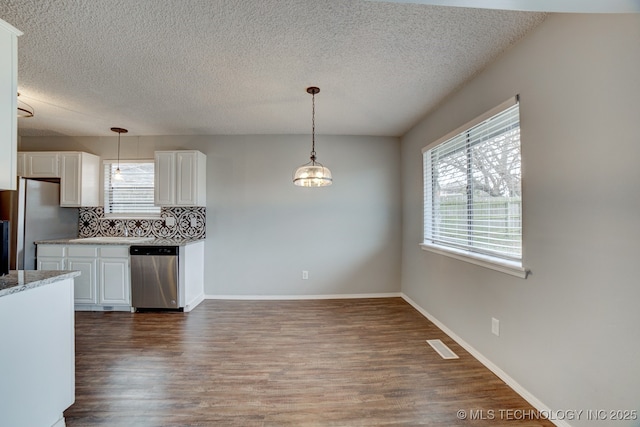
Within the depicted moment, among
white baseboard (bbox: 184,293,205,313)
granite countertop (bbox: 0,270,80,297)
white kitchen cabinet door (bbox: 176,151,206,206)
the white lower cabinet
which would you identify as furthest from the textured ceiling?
white baseboard (bbox: 184,293,205,313)

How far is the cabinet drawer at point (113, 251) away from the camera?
346cm

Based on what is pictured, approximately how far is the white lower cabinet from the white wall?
4163mm

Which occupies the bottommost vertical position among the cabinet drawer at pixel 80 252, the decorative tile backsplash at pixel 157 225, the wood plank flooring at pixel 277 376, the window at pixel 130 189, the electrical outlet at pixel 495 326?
the wood plank flooring at pixel 277 376

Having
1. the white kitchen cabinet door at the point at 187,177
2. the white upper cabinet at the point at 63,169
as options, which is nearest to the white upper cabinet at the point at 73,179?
the white upper cabinet at the point at 63,169

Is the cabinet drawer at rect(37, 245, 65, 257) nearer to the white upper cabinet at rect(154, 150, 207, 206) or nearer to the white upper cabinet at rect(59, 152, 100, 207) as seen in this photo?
the white upper cabinet at rect(59, 152, 100, 207)

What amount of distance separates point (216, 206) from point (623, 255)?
165 inches

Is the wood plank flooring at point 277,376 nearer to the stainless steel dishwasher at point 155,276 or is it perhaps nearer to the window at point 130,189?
the stainless steel dishwasher at point 155,276

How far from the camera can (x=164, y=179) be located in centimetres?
384

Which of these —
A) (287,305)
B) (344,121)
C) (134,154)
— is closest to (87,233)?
(134,154)

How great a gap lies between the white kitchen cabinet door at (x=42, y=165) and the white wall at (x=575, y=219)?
5.51m

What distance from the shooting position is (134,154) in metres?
4.16

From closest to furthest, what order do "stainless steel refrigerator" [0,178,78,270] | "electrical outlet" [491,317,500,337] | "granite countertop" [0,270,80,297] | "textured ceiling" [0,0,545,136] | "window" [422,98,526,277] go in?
"granite countertop" [0,270,80,297]
"textured ceiling" [0,0,545,136]
"window" [422,98,526,277]
"electrical outlet" [491,317,500,337]
"stainless steel refrigerator" [0,178,78,270]

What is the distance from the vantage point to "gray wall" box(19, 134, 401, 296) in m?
4.10

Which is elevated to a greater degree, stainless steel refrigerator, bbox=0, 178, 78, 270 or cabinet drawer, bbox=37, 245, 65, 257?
stainless steel refrigerator, bbox=0, 178, 78, 270
